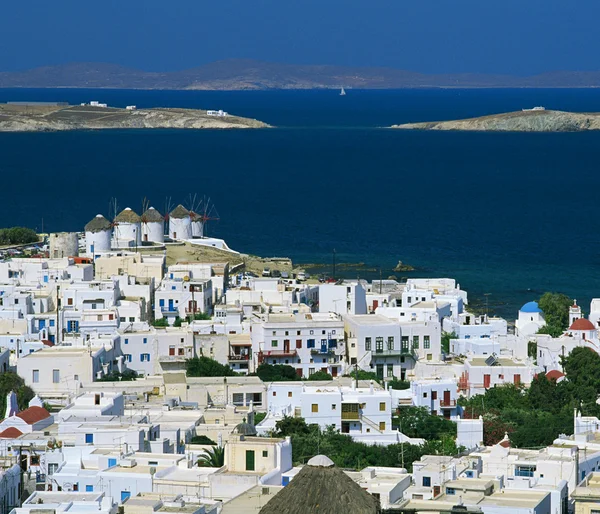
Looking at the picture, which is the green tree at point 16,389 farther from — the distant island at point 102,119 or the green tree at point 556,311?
the distant island at point 102,119

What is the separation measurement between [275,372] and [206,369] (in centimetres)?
123

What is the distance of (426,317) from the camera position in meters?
32.4

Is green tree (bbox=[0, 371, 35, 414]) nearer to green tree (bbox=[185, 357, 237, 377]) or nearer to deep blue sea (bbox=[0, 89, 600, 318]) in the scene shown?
green tree (bbox=[185, 357, 237, 377])

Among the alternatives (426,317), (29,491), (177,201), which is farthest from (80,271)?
(177,201)

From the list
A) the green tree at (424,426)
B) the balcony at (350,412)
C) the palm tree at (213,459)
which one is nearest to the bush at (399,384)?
the green tree at (424,426)

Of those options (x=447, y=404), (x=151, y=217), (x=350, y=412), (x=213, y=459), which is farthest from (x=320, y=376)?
(x=151, y=217)

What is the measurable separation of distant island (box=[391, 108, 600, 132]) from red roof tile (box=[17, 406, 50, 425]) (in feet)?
458

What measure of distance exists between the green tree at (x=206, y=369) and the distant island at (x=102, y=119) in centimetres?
12451

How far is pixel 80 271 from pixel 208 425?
49.4ft

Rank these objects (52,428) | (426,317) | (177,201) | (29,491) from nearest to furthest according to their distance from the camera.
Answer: (29,491)
(52,428)
(426,317)
(177,201)

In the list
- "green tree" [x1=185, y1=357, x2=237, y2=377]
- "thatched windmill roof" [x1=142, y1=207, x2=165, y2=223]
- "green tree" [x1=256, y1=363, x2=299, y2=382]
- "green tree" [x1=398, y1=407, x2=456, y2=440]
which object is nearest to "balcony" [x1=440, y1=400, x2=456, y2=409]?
"green tree" [x1=398, y1=407, x2=456, y2=440]

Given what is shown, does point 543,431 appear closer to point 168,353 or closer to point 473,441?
point 473,441

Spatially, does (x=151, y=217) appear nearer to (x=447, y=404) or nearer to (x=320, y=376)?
(x=320, y=376)

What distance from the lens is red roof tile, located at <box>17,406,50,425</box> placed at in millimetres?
21531
